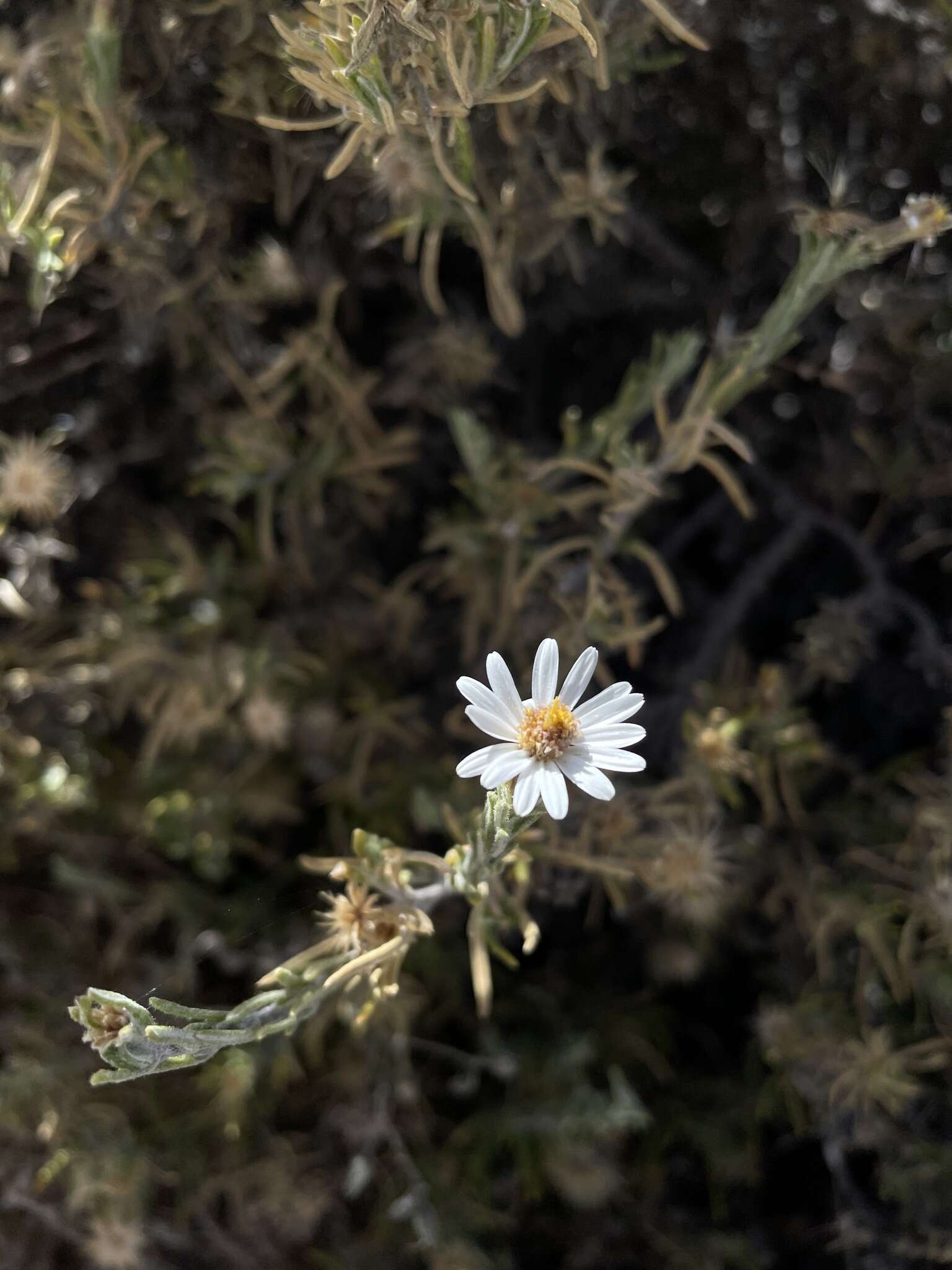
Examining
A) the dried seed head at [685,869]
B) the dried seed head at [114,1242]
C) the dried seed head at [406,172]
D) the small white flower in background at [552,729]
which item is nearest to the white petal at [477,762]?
the small white flower in background at [552,729]

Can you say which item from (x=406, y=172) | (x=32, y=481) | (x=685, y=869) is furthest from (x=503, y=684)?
(x=32, y=481)

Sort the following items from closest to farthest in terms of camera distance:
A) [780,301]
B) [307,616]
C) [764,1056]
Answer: [780,301], [764,1056], [307,616]

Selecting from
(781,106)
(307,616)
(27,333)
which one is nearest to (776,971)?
(307,616)

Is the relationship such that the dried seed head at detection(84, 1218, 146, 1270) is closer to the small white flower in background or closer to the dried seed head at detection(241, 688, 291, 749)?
the dried seed head at detection(241, 688, 291, 749)

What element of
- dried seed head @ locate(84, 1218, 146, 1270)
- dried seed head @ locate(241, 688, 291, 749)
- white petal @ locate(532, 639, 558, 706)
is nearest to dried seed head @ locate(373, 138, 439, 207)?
white petal @ locate(532, 639, 558, 706)

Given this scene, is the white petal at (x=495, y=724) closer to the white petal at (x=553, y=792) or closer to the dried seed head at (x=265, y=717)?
the white petal at (x=553, y=792)

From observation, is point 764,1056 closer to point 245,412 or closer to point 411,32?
point 245,412

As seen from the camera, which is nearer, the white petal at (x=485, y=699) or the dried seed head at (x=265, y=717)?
the white petal at (x=485, y=699)
